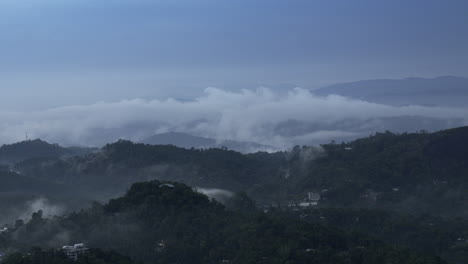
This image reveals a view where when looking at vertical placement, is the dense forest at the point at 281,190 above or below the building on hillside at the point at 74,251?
above

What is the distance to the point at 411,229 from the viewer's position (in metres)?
59.0

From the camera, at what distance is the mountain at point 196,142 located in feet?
455

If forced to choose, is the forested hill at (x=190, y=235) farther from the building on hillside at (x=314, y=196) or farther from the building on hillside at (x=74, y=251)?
the building on hillside at (x=314, y=196)

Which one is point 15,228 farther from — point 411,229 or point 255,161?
point 255,161

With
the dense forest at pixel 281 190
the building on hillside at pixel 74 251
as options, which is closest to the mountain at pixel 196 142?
the dense forest at pixel 281 190

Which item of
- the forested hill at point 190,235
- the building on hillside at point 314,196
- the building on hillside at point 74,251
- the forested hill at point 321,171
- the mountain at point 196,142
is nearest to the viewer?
the building on hillside at point 74,251

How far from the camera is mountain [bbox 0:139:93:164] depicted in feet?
352

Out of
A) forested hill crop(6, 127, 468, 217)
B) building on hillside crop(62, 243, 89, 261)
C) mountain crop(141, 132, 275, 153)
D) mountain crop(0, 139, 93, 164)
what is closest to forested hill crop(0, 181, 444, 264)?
building on hillside crop(62, 243, 89, 261)

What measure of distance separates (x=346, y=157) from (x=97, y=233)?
3178 cm

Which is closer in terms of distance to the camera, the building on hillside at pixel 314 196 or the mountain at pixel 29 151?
the building on hillside at pixel 314 196

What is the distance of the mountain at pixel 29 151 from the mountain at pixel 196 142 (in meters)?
27.4

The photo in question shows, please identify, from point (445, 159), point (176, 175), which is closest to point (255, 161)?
point (176, 175)

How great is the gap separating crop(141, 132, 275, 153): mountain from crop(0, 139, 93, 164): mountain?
27433mm

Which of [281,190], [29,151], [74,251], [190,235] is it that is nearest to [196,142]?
[29,151]
